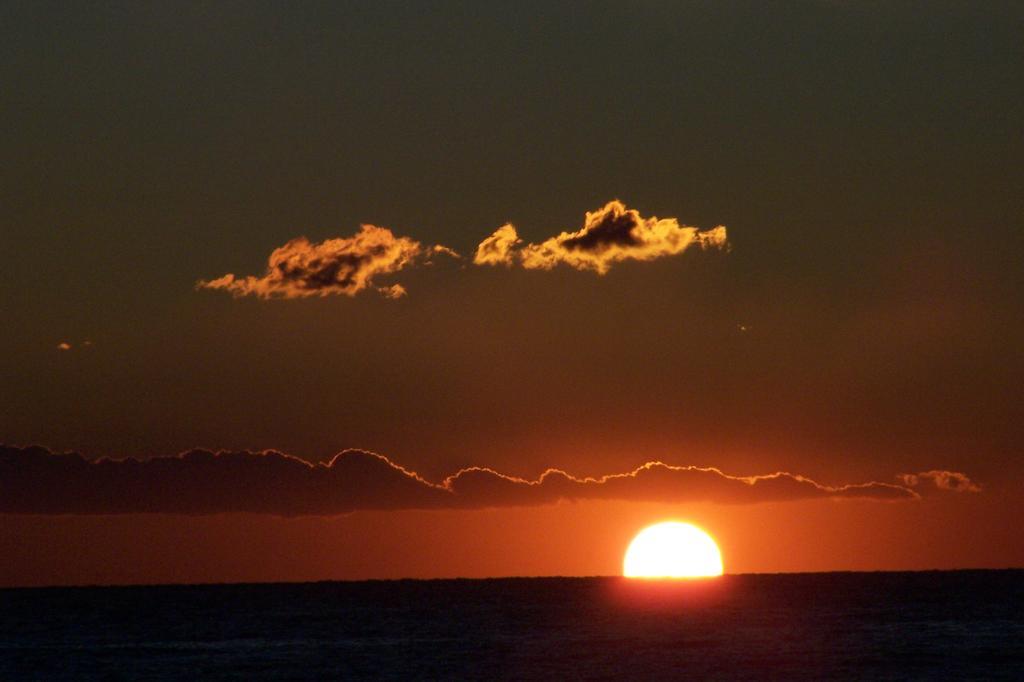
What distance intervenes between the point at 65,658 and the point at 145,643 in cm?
2024

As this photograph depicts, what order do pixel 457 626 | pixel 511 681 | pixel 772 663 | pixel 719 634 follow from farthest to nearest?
pixel 457 626
pixel 719 634
pixel 772 663
pixel 511 681

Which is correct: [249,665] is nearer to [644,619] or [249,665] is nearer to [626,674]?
[626,674]

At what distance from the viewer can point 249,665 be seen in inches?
4532

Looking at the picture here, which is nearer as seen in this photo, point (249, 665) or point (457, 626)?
point (249, 665)

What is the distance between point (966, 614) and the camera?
7136 inches

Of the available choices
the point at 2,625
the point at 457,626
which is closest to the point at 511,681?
the point at 457,626

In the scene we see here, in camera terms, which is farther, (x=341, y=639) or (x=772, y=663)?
(x=341, y=639)

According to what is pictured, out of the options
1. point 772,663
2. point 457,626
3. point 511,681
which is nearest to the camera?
point 511,681

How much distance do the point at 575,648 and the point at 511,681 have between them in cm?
2991

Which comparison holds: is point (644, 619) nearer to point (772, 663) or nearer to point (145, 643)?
point (145, 643)

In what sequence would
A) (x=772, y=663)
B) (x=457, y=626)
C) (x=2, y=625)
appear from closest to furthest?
1. (x=772, y=663)
2. (x=457, y=626)
3. (x=2, y=625)

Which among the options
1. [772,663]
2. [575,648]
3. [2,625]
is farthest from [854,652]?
[2,625]

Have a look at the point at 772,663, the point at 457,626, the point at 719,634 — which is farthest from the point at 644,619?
the point at 772,663

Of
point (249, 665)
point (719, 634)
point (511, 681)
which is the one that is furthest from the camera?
point (719, 634)
